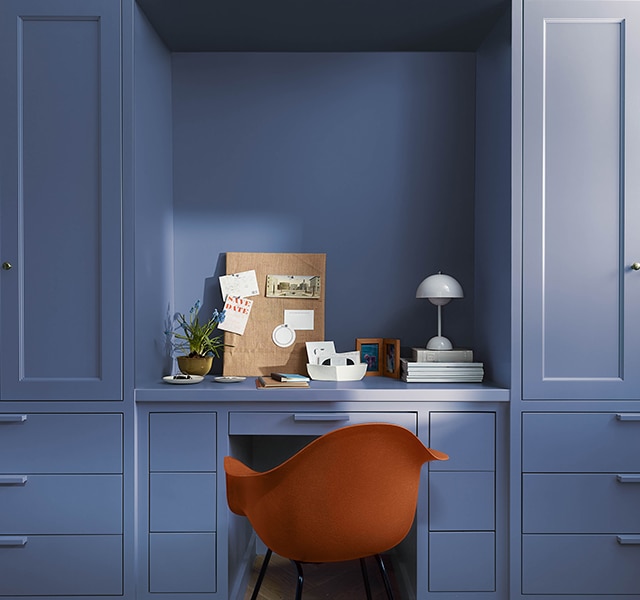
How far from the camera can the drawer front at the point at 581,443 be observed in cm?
209

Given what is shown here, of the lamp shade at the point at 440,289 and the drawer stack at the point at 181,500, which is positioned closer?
the drawer stack at the point at 181,500

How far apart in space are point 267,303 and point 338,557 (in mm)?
1186

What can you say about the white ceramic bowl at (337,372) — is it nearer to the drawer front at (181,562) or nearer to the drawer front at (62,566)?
the drawer front at (181,562)

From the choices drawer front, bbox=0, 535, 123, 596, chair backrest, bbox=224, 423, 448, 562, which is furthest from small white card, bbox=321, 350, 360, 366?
drawer front, bbox=0, 535, 123, 596

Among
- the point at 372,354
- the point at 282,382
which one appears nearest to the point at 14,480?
the point at 282,382

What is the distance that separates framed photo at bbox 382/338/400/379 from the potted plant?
71 centimetres

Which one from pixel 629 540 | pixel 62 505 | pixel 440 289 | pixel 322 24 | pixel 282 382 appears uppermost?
pixel 322 24

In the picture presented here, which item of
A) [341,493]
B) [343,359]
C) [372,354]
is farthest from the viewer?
[372,354]

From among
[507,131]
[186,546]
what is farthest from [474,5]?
[186,546]

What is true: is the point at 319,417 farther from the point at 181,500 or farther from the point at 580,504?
the point at 580,504

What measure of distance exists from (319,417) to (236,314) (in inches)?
27.5

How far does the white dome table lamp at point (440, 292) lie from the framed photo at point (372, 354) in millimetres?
238

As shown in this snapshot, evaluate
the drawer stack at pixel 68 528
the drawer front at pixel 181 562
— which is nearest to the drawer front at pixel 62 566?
the drawer stack at pixel 68 528

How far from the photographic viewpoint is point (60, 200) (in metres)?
2.11
